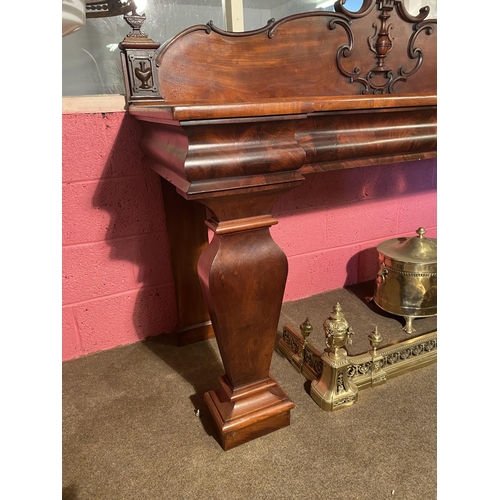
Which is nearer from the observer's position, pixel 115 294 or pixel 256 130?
pixel 256 130

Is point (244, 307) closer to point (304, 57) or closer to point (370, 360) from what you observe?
point (370, 360)

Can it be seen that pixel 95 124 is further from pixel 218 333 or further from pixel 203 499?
pixel 203 499

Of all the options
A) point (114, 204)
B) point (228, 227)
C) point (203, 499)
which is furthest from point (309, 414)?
point (114, 204)

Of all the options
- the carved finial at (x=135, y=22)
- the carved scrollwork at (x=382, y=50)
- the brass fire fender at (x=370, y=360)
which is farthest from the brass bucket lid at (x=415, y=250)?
Answer: the carved finial at (x=135, y=22)

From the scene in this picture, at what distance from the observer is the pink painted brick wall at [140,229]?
1125 millimetres

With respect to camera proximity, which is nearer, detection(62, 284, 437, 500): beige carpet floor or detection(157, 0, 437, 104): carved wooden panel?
detection(62, 284, 437, 500): beige carpet floor

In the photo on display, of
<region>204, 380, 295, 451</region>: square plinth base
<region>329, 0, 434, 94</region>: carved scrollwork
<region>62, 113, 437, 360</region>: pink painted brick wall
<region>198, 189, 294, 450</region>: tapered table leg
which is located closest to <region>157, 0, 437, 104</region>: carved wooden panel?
<region>329, 0, 434, 94</region>: carved scrollwork

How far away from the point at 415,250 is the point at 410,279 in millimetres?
96

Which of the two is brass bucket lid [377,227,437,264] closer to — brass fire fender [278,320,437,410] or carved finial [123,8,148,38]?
brass fire fender [278,320,437,410]

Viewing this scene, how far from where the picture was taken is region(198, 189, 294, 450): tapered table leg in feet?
2.42

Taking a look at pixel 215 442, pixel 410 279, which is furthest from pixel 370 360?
pixel 215 442

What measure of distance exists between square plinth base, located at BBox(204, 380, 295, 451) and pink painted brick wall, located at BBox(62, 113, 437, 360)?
495 millimetres

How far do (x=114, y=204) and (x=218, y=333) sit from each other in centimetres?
58

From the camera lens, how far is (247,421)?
87cm
